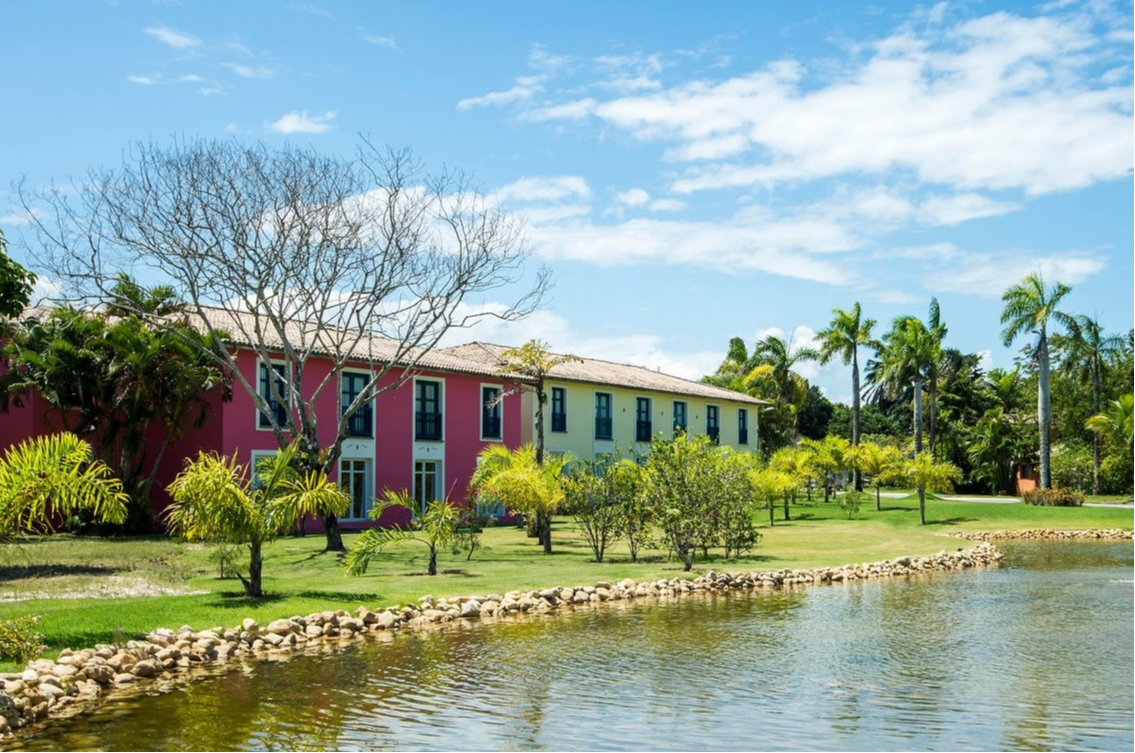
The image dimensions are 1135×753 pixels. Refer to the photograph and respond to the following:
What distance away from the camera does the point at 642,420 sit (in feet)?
158

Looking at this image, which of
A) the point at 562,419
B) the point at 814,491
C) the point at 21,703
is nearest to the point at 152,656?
the point at 21,703

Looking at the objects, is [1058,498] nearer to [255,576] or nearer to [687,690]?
[255,576]

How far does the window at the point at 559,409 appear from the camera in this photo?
4344 cm

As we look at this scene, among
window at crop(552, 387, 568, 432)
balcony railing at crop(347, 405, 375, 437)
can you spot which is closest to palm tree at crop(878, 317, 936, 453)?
window at crop(552, 387, 568, 432)

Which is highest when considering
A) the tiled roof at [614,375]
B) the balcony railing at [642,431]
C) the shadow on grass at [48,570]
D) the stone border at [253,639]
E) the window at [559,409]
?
the tiled roof at [614,375]

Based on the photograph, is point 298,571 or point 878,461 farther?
point 878,461

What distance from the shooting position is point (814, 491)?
54500 mm

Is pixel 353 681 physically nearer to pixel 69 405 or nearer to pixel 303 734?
pixel 303 734

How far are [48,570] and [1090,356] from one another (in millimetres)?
45590

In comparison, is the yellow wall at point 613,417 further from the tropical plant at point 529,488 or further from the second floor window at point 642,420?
the tropical plant at point 529,488

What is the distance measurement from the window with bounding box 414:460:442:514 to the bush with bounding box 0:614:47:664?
25.8 meters

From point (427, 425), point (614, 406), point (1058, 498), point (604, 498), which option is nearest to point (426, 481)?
point (427, 425)

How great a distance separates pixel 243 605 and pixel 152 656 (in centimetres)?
336

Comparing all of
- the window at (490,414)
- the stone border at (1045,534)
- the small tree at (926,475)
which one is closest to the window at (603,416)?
the window at (490,414)
